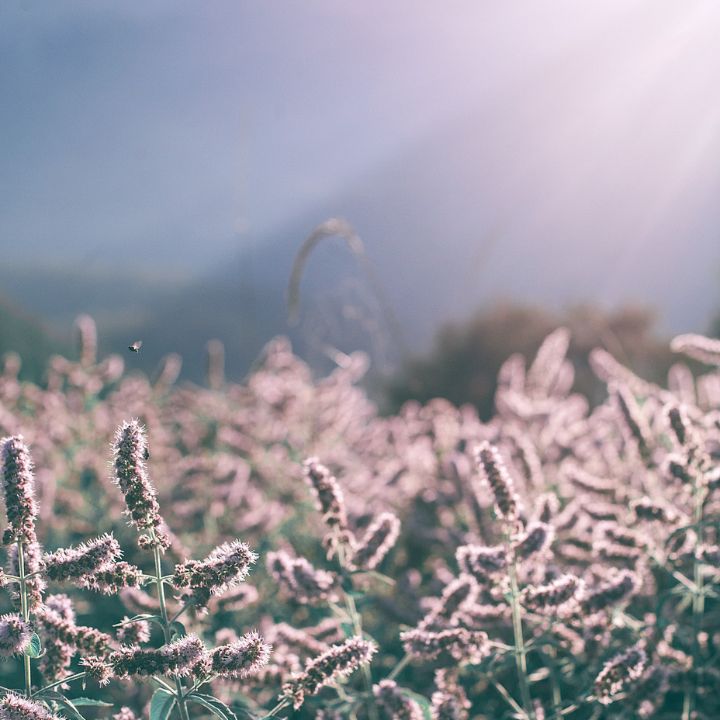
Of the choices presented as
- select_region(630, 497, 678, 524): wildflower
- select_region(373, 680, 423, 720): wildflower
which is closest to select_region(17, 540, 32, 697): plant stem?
select_region(373, 680, 423, 720): wildflower

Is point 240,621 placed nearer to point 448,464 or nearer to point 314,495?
point 448,464

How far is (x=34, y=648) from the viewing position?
144cm

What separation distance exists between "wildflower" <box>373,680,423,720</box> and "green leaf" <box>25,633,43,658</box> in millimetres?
669

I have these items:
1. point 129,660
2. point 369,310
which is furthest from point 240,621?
point 369,310

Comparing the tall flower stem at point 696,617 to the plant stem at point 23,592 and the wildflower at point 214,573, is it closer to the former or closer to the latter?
the wildflower at point 214,573

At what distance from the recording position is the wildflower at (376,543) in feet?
6.50

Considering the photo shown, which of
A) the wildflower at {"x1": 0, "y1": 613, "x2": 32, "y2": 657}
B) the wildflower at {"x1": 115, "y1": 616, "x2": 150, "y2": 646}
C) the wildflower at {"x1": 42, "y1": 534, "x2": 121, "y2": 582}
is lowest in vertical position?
the wildflower at {"x1": 115, "y1": 616, "x2": 150, "y2": 646}

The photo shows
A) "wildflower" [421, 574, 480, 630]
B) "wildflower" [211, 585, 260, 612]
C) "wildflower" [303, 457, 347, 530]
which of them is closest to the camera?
"wildflower" [303, 457, 347, 530]

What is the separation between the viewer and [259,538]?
368cm

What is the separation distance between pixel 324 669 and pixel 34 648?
1.61 feet

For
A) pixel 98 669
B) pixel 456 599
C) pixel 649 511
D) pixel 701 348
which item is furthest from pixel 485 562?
pixel 701 348

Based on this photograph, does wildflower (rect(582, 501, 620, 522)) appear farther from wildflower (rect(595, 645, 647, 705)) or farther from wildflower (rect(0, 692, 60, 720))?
wildflower (rect(0, 692, 60, 720))

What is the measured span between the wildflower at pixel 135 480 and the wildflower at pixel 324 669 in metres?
0.38

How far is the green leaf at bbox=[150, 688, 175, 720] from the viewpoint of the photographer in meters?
1.38
